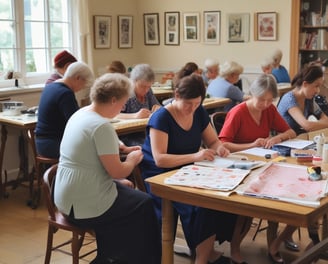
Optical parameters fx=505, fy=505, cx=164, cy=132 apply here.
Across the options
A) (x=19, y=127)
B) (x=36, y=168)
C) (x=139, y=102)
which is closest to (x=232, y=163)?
(x=139, y=102)

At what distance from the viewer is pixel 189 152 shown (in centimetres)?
296

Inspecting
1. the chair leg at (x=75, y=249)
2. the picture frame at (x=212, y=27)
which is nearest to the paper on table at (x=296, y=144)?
the chair leg at (x=75, y=249)

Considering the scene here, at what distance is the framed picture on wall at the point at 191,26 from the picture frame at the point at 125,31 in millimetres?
831

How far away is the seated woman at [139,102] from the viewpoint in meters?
4.17

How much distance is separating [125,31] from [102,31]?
1.78ft

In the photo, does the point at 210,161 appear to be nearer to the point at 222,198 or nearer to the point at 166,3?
the point at 222,198

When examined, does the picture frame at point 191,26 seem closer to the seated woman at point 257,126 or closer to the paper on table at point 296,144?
the seated woman at point 257,126

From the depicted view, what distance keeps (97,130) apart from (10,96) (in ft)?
10.0

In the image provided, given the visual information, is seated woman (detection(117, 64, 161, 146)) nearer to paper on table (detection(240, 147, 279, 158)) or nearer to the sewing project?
paper on table (detection(240, 147, 279, 158))

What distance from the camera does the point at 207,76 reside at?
6203mm

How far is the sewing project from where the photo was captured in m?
2.28

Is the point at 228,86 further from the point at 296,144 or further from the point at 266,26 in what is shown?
the point at 296,144

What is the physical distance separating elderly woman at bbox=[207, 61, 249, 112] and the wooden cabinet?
5.23ft

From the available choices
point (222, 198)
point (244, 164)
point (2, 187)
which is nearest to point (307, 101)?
point (244, 164)
